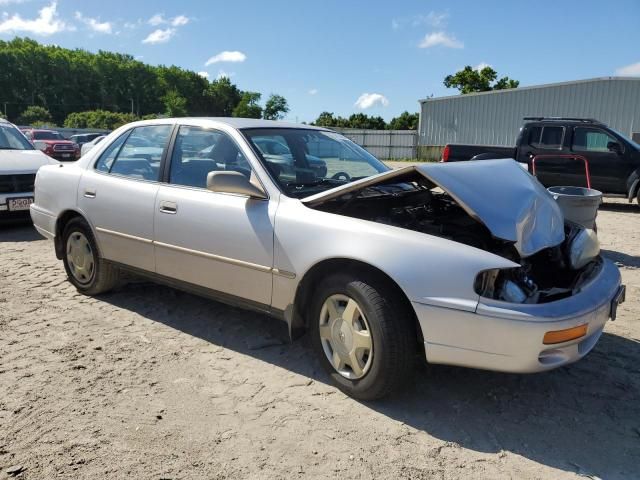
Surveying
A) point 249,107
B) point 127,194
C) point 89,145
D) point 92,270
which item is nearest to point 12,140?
point 92,270

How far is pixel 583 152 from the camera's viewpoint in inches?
462

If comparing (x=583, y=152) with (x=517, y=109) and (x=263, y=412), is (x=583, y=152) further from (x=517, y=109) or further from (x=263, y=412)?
(x=517, y=109)

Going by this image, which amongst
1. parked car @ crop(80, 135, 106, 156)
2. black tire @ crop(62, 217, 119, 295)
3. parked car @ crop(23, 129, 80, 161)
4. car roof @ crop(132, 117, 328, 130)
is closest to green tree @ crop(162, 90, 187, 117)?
parked car @ crop(23, 129, 80, 161)

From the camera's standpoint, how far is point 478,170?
3254 mm

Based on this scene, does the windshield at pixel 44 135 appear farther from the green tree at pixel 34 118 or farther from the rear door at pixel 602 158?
the green tree at pixel 34 118

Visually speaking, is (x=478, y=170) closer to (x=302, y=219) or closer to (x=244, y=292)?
(x=302, y=219)

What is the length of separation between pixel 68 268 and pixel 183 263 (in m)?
1.79

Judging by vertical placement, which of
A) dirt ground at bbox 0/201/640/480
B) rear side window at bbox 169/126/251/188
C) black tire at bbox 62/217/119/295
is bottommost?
dirt ground at bbox 0/201/640/480

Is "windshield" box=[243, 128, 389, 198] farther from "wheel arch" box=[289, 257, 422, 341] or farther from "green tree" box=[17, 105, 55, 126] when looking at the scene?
"green tree" box=[17, 105, 55, 126]

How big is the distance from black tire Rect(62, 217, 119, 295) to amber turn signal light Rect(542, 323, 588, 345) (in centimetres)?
349

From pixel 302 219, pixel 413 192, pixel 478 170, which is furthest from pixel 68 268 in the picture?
pixel 478 170

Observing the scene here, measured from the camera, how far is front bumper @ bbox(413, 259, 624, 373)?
2.48m

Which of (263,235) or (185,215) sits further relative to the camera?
(185,215)

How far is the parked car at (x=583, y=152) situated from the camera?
11.3 meters
